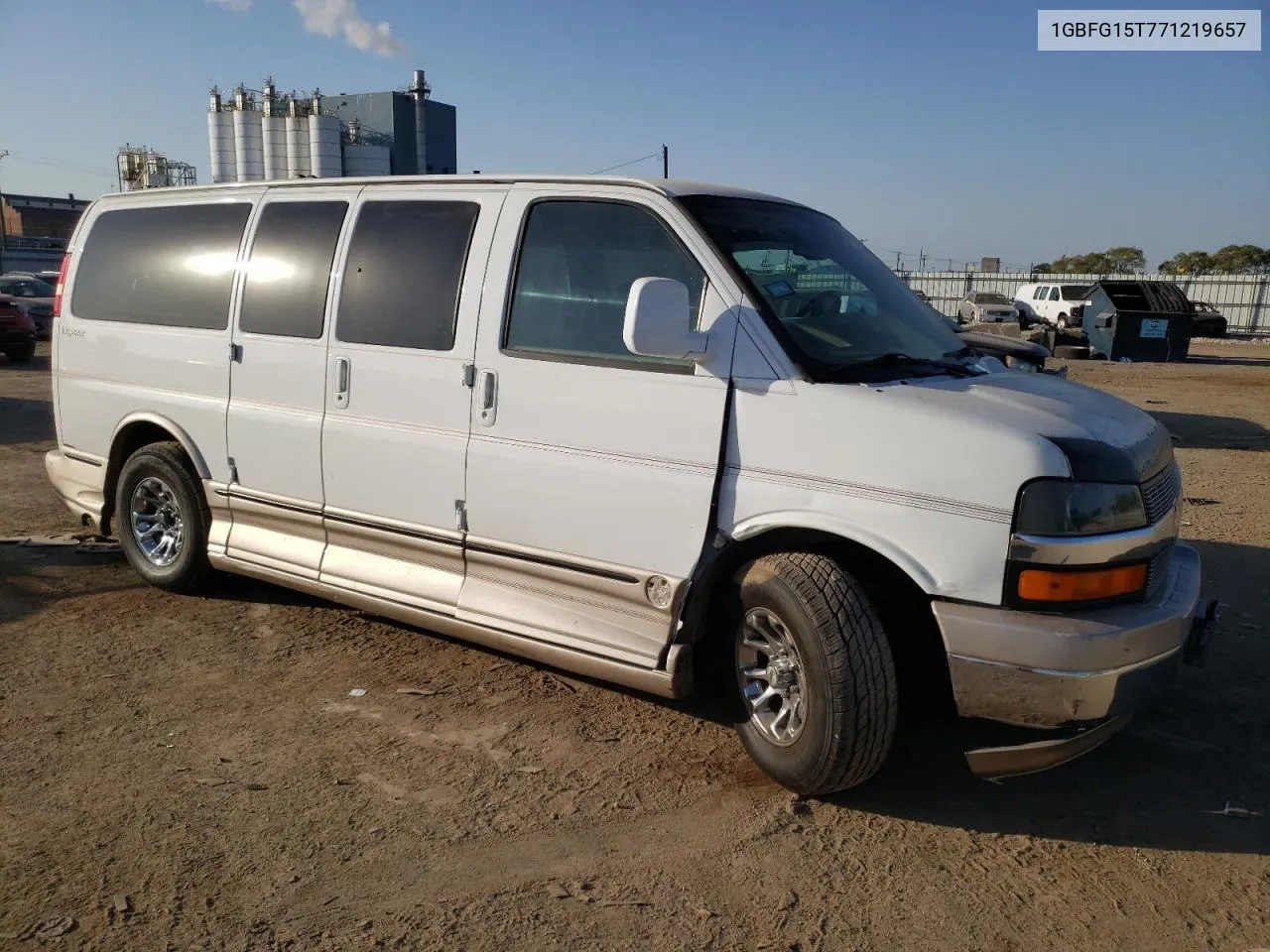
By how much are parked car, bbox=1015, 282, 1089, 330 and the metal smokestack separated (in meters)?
21.7

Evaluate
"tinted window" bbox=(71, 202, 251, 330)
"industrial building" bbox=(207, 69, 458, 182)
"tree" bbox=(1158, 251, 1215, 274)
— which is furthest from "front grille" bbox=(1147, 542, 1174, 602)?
"tree" bbox=(1158, 251, 1215, 274)

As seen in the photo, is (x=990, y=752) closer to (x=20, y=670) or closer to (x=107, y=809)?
(x=107, y=809)

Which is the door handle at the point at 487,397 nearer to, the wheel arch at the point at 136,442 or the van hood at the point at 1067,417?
the van hood at the point at 1067,417

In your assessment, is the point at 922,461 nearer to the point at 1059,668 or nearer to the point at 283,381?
the point at 1059,668

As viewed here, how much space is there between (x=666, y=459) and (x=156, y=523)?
3643 mm

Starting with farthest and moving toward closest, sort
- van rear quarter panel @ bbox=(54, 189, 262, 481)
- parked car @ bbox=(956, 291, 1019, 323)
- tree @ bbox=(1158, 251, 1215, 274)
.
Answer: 1. tree @ bbox=(1158, 251, 1215, 274)
2. parked car @ bbox=(956, 291, 1019, 323)
3. van rear quarter panel @ bbox=(54, 189, 262, 481)

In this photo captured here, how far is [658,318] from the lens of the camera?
3551 millimetres

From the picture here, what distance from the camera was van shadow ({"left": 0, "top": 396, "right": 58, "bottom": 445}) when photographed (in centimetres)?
1077

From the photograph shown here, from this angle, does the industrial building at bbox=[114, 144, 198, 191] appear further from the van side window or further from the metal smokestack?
the van side window

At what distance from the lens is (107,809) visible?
3500 mm

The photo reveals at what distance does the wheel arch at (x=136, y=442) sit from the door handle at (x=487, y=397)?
203cm

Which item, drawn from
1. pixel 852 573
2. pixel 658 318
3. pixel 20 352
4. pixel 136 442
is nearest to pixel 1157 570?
pixel 852 573

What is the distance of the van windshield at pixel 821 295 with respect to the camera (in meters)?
3.75

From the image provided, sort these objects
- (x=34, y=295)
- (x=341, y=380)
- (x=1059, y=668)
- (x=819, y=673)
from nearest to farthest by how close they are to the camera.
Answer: (x=1059, y=668) < (x=819, y=673) < (x=341, y=380) < (x=34, y=295)
